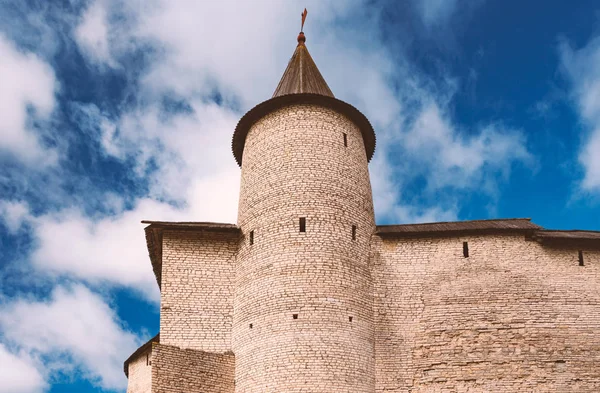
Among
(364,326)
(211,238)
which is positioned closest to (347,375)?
(364,326)

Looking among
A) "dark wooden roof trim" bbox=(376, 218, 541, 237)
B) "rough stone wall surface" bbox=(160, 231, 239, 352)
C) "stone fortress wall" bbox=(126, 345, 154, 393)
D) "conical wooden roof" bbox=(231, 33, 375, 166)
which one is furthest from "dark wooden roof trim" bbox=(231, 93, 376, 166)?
"stone fortress wall" bbox=(126, 345, 154, 393)

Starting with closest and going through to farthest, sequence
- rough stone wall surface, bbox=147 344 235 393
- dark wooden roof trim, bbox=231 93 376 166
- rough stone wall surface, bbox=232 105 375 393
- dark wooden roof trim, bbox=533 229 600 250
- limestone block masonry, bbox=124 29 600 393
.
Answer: rough stone wall surface, bbox=232 105 375 393 → rough stone wall surface, bbox=147 344 235 393 → limestone block masonry, bbox=124 29 600 393 → dark wooden roof trim, bbox=533 229 600 250 → dark wooden roof trim, bbox=231 93 376 166

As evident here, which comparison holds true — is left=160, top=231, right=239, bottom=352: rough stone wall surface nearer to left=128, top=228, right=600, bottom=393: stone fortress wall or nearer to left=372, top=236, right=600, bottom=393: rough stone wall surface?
left=128, top=228, right=600, bottom=393: stone fortress wall

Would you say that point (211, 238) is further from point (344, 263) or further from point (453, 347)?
point (453, 347)

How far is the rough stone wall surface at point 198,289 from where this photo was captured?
69.6 ft

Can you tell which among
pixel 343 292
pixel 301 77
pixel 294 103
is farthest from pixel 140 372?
pixel 301 77

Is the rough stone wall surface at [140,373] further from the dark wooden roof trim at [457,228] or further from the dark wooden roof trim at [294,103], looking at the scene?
the dark wooden roof trim at [457,228]

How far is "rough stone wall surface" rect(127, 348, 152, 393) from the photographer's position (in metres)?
20.9

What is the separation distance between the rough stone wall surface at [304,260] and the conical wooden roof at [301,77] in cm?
116

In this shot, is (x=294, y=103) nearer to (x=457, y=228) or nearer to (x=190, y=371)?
(x=457, y=228)

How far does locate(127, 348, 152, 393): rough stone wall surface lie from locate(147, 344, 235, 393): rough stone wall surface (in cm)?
58

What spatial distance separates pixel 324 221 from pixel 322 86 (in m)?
6.04

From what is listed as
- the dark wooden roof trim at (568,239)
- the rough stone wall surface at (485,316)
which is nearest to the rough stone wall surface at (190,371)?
the rough stone wall surface at (485,316)

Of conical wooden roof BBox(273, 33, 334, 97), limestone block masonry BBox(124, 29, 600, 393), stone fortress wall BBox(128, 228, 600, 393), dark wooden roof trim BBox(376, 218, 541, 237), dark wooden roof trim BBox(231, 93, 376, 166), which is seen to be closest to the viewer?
limestone block masonry BBox(124, 29, 600, 393)
